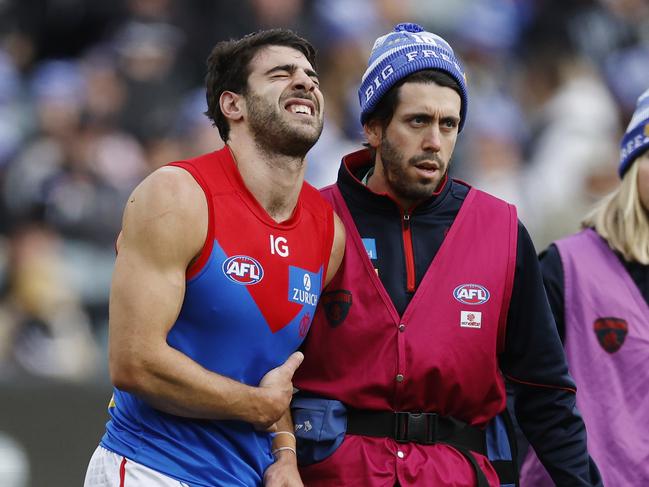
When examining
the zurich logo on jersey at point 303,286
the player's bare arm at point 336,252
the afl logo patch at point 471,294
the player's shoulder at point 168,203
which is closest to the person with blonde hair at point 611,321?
the afl logo patch at point 471,294

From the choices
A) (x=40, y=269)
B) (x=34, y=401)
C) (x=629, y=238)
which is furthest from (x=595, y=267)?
(x=40, y=269)

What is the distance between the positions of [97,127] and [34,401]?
125 inches

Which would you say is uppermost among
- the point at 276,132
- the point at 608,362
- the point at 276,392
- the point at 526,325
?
the point at 276,132

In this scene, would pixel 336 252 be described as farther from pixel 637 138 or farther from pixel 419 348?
pixel 637 138

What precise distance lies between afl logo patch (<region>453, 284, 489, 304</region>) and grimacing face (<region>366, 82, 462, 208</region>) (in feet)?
1.17

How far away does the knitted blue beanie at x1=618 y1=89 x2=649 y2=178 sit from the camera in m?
5.00

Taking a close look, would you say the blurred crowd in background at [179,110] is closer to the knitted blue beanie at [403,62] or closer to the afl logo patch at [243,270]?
the knitted blue beanie at [403,62]

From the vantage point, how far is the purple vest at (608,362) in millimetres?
4637

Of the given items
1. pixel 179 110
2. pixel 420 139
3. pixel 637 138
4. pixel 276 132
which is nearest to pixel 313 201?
pixel 276 132

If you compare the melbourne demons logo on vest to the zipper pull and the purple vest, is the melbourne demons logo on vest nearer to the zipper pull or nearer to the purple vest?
the purple vest

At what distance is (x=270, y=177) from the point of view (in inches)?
168

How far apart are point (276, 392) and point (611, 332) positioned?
1401 mm

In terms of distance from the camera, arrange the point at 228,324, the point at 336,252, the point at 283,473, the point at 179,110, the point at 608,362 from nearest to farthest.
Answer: the point at 228,324
the point at 283,473
the point at 336,252
the point at 608,362
the point at 179,110

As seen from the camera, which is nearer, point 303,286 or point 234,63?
point 303,286
